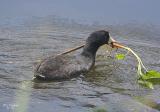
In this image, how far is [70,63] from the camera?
1169 centimetres

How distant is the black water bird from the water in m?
0.17

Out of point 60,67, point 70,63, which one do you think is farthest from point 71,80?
point 70,63

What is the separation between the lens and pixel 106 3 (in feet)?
64.0

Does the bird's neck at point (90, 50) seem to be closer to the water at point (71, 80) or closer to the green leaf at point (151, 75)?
the water at point (71, 80)

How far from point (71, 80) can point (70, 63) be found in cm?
47

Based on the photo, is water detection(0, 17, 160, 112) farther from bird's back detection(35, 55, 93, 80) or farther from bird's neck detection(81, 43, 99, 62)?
bird's neck detection(81, 43, 99, 62)

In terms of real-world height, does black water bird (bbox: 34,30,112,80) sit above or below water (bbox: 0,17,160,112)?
above

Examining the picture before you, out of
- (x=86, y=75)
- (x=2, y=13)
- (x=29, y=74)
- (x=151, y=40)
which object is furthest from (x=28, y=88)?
(x=2, y=13)

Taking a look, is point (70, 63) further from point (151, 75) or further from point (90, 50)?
point (151, 75)

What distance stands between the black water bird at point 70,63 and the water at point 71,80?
0.17 metres

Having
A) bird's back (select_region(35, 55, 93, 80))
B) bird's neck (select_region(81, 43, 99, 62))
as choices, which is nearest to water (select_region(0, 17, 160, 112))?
bird's back (select_region(35, 55, 93, 80))

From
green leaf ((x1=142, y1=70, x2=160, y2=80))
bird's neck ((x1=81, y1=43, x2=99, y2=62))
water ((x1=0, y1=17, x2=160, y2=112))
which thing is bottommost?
water ((x1=0, y1=17, x2=160, y2=112))

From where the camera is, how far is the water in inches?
382

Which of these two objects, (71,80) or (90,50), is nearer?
(71,80)
